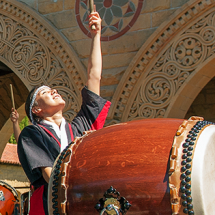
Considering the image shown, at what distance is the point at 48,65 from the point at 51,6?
28.4 inches

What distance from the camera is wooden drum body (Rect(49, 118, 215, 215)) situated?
1.38m

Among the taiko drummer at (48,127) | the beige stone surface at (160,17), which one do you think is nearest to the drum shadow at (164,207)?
the taiko drummer at (48,127)

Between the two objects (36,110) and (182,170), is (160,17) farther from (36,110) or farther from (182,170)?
(182,170)

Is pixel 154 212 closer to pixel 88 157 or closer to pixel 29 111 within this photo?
pixel 88 157

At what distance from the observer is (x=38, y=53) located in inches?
197

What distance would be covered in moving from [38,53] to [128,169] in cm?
377

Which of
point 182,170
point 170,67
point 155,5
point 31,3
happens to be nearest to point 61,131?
point 182,170

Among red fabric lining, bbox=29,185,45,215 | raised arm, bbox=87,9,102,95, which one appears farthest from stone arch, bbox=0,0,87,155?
red fabric lining, bbox=29,185,45,215

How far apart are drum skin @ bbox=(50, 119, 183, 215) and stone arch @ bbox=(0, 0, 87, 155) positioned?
306cm

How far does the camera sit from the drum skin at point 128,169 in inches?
54.9

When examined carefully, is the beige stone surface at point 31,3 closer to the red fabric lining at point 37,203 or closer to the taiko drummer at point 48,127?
the taiko drummer at point 48,127

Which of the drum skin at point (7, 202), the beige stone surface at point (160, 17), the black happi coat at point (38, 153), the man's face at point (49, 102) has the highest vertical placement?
the beige stone surface at point (160, 17)

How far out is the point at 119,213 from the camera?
1.42 metres

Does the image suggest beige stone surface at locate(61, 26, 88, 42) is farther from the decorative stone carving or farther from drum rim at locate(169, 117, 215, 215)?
drum rim at locate(169, 117, 215, 215)
